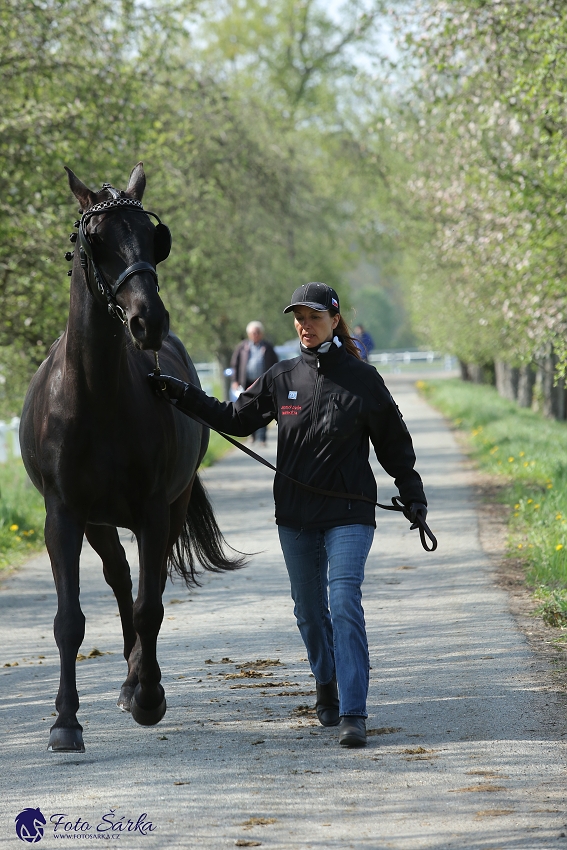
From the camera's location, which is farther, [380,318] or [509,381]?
[380,318]

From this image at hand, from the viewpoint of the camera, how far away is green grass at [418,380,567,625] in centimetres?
817

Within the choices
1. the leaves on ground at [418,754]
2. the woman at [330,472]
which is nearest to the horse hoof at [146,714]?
the woman at [330,472]

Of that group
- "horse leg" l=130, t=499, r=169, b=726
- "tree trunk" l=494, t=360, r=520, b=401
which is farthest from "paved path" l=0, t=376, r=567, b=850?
"tree trunk" l=494, t=360, r=520, b=401

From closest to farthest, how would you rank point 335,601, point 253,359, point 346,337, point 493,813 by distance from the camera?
point 493,813 < point 335,601 < point 346,337 < point 253,359

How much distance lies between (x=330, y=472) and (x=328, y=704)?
1.12m

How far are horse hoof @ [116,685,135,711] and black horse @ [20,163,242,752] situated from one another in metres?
0.23

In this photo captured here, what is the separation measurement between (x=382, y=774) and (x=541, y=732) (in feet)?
2.94

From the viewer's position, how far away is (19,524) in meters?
11.7

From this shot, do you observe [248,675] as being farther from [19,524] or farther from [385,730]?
[19,524]

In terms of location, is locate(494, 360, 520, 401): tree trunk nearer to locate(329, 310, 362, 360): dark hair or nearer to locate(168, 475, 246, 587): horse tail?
locate(168, 475, 246, 587): horse tail

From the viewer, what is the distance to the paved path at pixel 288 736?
3.90 meters

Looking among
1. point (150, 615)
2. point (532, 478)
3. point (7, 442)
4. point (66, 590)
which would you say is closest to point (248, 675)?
point (150, 615)

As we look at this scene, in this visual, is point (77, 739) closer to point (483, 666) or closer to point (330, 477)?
point (330, 477)

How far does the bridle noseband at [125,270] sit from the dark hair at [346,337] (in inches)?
37.1
